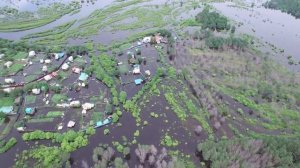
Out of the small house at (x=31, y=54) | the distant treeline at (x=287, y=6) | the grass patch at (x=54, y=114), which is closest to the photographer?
the grass patch at (x=54, y=114)

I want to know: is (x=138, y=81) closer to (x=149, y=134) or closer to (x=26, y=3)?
(x=149, y=134)

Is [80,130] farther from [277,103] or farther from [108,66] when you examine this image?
[277,103]

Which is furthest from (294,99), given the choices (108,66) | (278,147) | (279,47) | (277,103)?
(108,66)

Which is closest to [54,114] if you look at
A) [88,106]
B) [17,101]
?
[88,106]

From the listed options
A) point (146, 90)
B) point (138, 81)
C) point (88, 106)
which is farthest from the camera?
point (138, 81)

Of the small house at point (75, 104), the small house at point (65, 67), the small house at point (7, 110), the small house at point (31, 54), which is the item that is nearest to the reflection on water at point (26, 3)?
the small house at point (31, 54)

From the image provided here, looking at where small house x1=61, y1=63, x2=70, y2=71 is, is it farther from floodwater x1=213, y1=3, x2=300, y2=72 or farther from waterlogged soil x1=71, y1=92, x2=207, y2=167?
floodwater x1=213, y1=3, x2=300, y2=72

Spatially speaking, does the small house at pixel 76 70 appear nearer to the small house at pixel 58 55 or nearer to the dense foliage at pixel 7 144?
the small house at pixel 58 55
